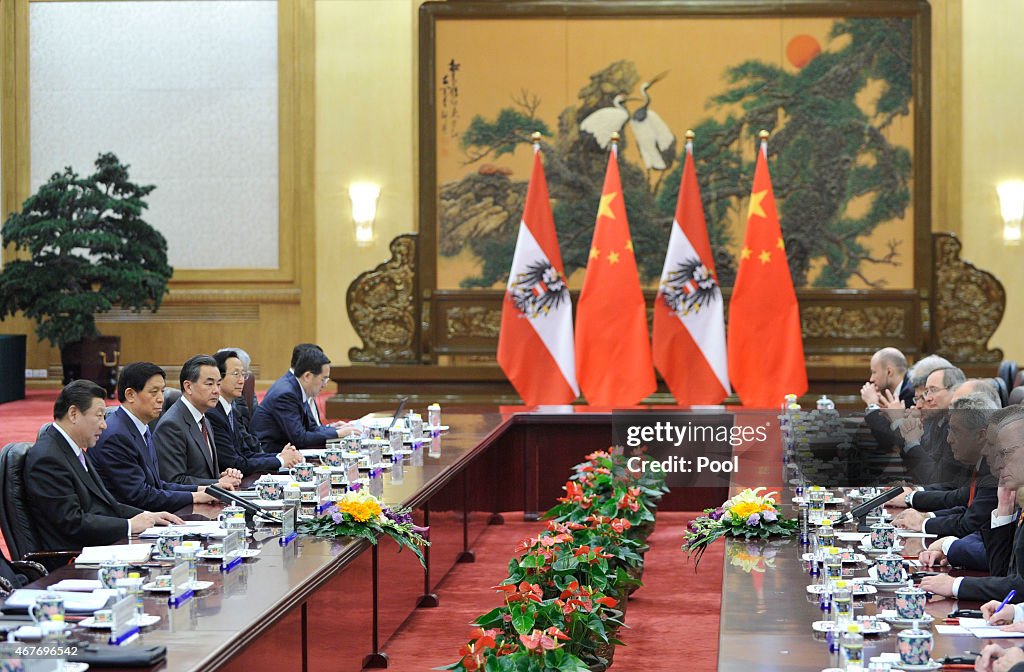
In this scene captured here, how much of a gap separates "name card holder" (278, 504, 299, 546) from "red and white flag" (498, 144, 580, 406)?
535cm

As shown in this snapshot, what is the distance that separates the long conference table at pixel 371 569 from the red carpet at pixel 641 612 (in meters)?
0.08

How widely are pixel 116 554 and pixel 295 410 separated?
3.35 m

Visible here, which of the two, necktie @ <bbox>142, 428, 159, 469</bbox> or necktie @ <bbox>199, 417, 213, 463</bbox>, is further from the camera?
necktie @ <bbox>199, 417, 213, 463</bbox>

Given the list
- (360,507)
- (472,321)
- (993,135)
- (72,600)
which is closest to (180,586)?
(72,600)

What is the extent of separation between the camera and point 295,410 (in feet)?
23.4

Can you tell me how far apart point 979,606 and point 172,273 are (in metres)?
10.8

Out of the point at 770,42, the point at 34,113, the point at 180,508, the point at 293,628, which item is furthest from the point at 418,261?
the point at 293,628

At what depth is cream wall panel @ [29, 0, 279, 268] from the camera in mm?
14039

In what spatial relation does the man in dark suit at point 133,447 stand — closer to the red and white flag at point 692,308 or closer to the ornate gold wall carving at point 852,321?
the red and white flag at point 692,308

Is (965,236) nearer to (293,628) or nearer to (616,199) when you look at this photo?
(616,199)

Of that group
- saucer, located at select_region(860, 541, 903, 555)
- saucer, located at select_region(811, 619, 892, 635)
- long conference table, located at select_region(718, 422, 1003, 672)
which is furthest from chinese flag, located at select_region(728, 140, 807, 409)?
saucer, located at select_region(811, 619, 892, 635)

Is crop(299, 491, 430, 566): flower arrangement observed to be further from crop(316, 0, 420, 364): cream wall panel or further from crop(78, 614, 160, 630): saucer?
crop(316, 0, 420, 364): cream wall panel

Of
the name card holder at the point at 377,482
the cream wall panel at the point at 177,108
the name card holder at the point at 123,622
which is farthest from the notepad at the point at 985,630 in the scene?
the cream wall panel at the point at 177,108

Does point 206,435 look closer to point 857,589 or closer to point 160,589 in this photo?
point 160,589
